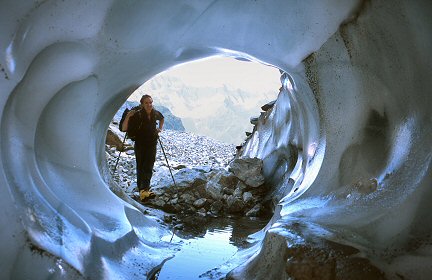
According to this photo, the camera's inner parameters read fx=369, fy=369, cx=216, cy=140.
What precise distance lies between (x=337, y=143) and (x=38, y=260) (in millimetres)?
2827

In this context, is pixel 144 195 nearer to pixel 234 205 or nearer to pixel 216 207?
pixel 216 207

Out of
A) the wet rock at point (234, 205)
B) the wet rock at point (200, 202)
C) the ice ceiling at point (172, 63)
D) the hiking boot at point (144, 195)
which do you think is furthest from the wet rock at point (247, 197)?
the ice ceiling at point (172, 63)

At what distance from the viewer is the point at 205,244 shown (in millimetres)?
4242

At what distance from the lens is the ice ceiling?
2.38 metres

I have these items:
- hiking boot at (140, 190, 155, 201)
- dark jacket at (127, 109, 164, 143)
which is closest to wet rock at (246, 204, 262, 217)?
hiking boot at (140, 190, 155, 201)

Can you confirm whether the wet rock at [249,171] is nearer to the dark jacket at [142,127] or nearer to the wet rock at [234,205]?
the wet rock at [234,205]

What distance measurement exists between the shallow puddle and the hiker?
132cm

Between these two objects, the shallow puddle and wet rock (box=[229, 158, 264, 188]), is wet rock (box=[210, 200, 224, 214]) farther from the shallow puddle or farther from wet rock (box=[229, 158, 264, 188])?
wet rock (box=[229, 158, 264, 188])

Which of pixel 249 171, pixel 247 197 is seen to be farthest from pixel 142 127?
pixel 249 171

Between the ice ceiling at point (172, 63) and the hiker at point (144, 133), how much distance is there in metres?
1.40

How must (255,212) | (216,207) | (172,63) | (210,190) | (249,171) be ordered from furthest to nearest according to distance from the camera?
(249,171)
(210,190)
(216,207)
(255,212)
(172,63)

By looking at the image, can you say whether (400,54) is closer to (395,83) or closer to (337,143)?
(395,83)

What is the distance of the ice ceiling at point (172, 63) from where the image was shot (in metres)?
2.38

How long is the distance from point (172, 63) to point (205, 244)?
227cm
